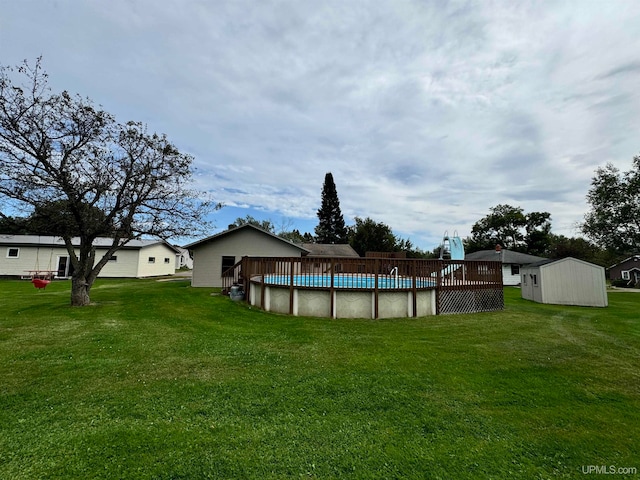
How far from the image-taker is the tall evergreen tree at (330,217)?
4750 cm

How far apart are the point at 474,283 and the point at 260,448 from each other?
9.86m

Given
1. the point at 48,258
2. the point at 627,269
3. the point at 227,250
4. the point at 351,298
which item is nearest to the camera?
the point at 351,298

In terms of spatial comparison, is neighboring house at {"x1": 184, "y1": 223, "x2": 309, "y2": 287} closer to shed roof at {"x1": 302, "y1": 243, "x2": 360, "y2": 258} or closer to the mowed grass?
shed roof at {"x1": 302, "y1": 243, "x2": 360, "y2": 258}

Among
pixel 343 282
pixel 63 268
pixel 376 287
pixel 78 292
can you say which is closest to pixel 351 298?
pixel 376 287

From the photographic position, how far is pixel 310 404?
11.2 feet

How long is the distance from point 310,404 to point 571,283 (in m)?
16.6

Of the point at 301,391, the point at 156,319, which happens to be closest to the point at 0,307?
the point at 156,319

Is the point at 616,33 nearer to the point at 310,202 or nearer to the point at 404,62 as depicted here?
the point at 404,62

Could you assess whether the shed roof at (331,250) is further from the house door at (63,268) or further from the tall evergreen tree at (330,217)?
the house door at (63,268)

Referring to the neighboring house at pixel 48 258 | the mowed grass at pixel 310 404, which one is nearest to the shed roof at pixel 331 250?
the neighboring house at pixel 48 258

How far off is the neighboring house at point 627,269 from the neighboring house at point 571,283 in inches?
988

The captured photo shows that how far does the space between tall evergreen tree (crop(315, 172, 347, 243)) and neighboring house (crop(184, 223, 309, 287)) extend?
28.5m

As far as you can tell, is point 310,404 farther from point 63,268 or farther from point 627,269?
point 627,269

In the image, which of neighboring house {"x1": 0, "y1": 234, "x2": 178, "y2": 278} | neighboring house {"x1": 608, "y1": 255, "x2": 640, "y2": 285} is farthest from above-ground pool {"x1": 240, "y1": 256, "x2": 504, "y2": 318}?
neighboring house {"x1": 608, "y1": 255, "x2": 640, "y2": 285}
